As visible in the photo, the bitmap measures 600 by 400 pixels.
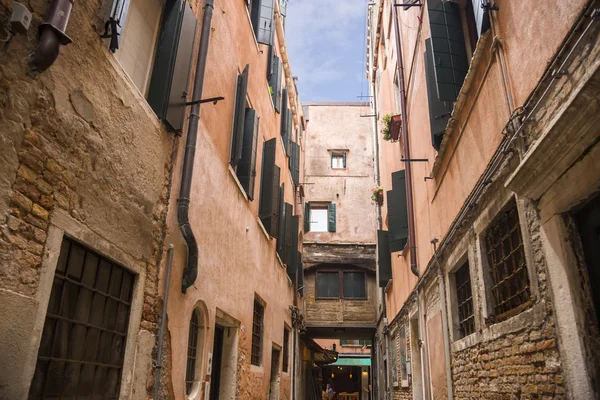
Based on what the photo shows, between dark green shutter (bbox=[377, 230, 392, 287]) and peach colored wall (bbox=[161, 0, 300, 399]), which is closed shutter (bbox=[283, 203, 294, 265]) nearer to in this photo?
peach colored wall (bbox=[161, 0, 300, 399])

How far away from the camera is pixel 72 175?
325 centimetres

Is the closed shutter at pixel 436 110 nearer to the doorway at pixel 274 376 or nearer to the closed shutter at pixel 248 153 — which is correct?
the closed shutter at pixel 248 153

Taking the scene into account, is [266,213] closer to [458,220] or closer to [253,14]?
[253,14]

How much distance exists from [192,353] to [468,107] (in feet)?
13.3

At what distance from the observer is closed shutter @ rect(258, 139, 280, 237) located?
9.42 meters

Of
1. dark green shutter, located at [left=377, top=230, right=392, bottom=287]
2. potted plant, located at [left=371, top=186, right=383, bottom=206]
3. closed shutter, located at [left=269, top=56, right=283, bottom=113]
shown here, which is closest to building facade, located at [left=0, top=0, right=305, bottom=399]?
closed shutter, located at [left=269, top=56, right=283, bottom=113]

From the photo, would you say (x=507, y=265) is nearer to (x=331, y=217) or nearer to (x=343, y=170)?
(x=331, y=217)

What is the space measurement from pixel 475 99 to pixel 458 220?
1.32m

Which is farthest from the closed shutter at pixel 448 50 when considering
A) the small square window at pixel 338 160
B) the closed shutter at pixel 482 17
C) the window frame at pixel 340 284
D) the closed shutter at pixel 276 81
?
the small square window at pixel 338 160

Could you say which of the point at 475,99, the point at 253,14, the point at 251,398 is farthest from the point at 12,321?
the point at 253,14

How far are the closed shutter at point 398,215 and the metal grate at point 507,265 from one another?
4.97m

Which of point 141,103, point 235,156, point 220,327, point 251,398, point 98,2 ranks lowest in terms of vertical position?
point 251,398

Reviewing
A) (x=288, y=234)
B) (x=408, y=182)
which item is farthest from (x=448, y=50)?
(x=288, y=234)

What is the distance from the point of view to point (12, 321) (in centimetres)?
262
